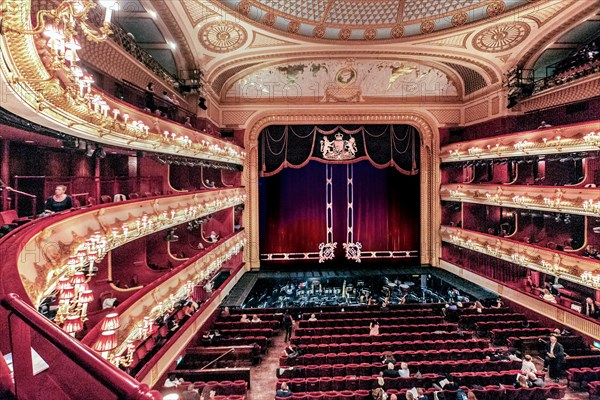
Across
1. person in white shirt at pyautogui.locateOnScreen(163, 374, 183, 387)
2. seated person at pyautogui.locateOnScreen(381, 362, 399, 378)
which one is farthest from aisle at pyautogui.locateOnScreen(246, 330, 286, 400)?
seated person at pyautogui.locateOnScreen(381, 362, 399, 378)

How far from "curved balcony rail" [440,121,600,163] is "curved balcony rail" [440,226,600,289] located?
3368mm

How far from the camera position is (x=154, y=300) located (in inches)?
296

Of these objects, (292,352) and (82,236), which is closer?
(82,236)

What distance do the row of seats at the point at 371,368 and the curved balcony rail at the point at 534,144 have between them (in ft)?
22.7

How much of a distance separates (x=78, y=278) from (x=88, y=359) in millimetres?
4054

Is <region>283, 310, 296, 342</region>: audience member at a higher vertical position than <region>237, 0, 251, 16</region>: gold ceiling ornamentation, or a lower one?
lower

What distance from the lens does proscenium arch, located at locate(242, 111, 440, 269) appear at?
17.6 metres

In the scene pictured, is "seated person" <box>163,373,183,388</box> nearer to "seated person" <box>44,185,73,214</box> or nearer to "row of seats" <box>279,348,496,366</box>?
"row of seats" <box>279,348,496,366</box>

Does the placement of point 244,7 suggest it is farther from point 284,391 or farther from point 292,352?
point 284,391

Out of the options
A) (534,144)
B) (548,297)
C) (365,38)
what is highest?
(365,38)

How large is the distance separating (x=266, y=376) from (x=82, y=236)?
5882mm

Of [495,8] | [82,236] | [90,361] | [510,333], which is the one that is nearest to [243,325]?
[82,236]

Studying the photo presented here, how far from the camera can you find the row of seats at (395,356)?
8.85 metres

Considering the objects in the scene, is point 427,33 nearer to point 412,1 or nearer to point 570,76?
point 412,1
